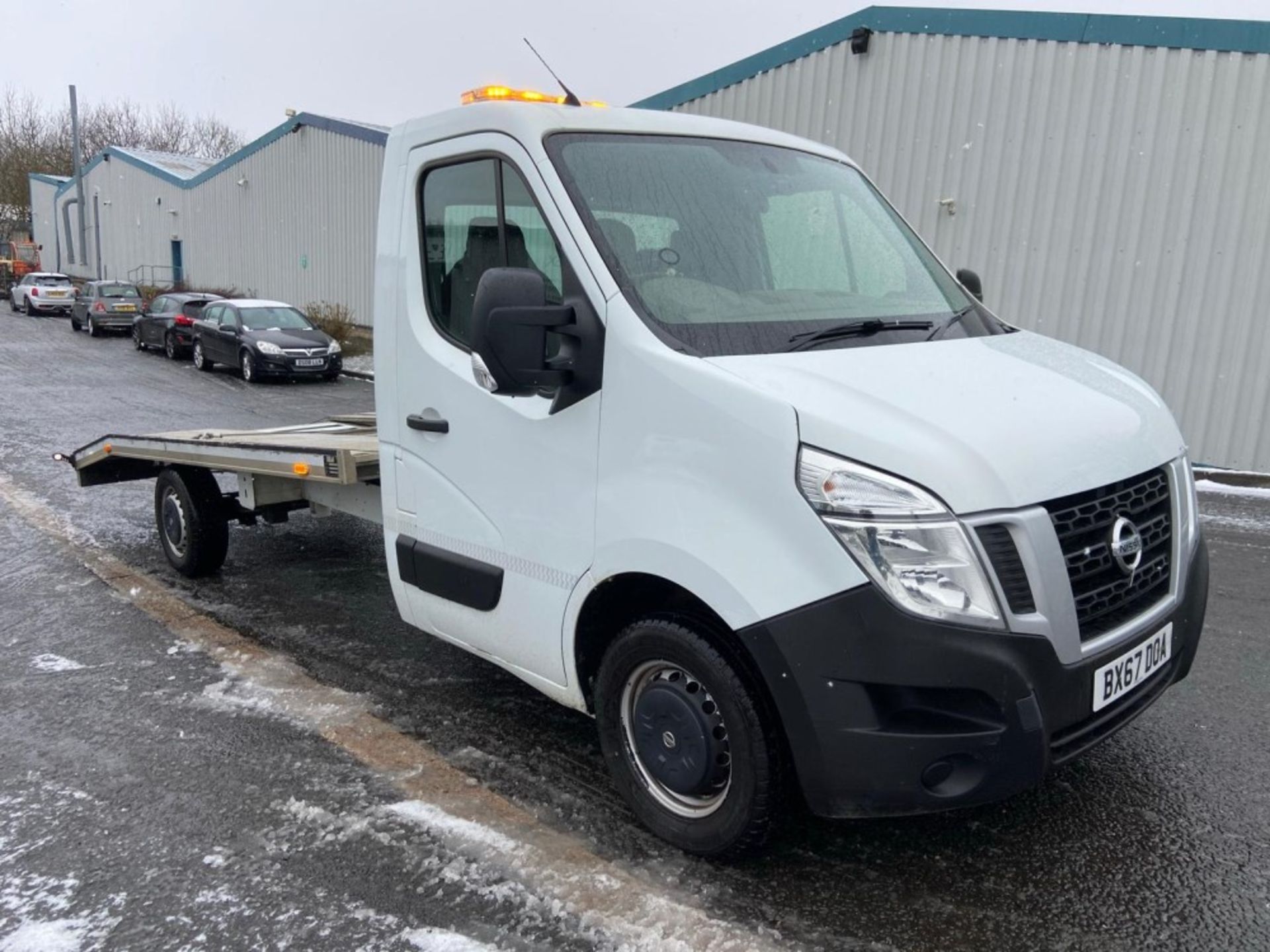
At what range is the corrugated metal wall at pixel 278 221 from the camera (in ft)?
89.5

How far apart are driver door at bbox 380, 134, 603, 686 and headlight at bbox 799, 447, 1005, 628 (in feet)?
3.02

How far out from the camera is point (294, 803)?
3.46m

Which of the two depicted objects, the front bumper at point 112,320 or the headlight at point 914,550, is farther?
the front bumper at point 112,320

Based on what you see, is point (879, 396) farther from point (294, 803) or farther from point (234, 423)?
point (234, 423)

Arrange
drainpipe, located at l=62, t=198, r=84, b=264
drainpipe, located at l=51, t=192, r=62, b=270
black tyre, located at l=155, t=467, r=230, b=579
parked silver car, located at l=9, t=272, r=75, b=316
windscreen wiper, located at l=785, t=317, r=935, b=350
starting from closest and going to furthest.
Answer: windscreen wiper, located at l=785, t=317, r=935, b=350 < black tyre, located at l=155, t=467, r=230, b=579 < parked silver car, located at l=9, t=272, r=75, b=316 < drainpipe, located at l=62, t=198, r=84, b=264 < drainpipe, located at l=51, t=192, r=62, b=270

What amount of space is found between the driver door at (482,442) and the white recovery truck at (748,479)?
1 cm

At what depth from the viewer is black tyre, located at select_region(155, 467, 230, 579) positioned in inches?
234

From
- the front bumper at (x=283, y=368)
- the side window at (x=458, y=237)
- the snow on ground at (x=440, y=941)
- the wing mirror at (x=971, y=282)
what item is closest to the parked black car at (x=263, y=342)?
the front bumper at (x=283, y=368)

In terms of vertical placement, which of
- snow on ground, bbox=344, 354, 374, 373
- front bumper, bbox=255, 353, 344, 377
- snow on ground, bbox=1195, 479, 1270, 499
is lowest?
snow on ground, bbox=344, 354, 374, 373

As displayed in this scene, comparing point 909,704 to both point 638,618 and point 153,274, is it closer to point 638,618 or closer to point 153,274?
point 638,618

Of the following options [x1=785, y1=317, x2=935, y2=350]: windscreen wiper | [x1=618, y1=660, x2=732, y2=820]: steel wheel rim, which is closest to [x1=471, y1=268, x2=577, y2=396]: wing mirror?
[x1=785, y1=317, x2=935, y2=350]: windscreen wiper

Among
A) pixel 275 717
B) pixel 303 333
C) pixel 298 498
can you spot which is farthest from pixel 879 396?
pixel 303 333

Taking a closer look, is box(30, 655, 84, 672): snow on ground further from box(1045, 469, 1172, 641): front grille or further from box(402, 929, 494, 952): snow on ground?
box(1045, 469, 1172, 641): front grille

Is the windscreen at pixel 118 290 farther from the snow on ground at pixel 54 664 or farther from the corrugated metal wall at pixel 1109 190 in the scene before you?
the snow on ground at pixel 54 664
